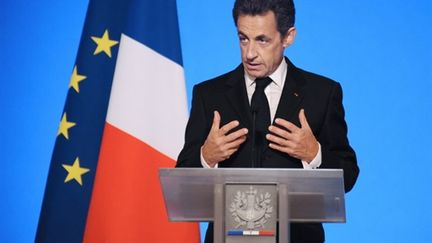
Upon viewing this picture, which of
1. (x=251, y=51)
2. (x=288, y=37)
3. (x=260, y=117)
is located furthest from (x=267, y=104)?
(x=288, y=37)

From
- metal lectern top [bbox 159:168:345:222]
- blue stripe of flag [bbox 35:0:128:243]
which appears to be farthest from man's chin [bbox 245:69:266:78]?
blue stripe of flag [bbox 35:0:128:243]

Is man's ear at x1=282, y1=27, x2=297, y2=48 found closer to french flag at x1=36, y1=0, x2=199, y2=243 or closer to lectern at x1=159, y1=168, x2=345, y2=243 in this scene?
lectern at x1=159, y1=168, x2=345, y2=243

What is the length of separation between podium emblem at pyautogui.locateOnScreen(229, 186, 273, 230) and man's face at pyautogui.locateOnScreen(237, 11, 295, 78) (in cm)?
64

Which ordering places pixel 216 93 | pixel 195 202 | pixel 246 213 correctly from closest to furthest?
pixel 246 213, pixel 195 202, pixel 216 93

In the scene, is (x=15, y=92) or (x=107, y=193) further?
(x=15, y=92)

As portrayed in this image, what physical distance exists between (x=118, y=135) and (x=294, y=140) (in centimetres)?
158

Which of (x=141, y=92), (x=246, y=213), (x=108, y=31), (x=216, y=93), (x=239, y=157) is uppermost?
(x=108, y=31)

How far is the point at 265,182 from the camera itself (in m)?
2.26

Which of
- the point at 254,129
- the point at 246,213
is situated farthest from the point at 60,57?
the point at 246,213

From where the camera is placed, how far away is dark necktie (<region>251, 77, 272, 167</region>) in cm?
270

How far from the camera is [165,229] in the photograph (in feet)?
12.6

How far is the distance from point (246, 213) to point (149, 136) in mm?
1690

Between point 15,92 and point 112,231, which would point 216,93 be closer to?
point 112,231

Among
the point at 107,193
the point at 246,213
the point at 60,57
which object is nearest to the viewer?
the point at 246,213
